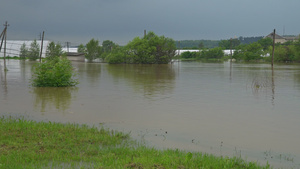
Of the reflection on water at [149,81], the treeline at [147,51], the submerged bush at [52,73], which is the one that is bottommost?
the reflection on water at [149,81]

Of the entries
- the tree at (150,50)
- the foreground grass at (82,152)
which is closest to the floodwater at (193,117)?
the foreground grass at (82,152)

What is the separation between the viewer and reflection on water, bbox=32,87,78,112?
13.3 meters

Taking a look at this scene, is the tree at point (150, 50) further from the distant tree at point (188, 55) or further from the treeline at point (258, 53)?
the distant tree at point (188, 55)

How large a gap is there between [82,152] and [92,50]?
87.6 metres

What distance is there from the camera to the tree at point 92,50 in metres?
91.1

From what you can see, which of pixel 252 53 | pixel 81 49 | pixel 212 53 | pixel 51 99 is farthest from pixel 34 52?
pixel 51 99

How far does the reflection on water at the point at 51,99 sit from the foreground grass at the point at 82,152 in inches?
192

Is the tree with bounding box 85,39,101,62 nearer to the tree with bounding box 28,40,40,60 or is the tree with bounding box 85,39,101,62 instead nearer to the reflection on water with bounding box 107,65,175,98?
the tree with bounding box 28,40,40,60

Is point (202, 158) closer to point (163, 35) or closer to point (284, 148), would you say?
point (284, 148)

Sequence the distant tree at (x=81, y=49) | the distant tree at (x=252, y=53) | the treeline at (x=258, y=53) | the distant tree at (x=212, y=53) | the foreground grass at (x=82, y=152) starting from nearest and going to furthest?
the foreground grass at (x=82, y=152) < the treeline at (x=258, y=53) < the distant tree at (x=252, y=53) < the distant tree at (x=81, y=49) < the distant tree at (x=212, y=53)

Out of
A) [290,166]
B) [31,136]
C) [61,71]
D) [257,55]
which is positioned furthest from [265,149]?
[257,55]

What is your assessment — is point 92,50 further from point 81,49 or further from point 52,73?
point 52,73

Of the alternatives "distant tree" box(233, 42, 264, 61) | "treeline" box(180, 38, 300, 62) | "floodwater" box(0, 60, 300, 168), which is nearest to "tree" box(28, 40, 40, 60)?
"treeline" box(180, 38, 300, 62)

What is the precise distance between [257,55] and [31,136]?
304 feet
